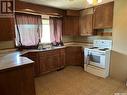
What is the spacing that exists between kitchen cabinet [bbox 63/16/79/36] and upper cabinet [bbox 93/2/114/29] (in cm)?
97

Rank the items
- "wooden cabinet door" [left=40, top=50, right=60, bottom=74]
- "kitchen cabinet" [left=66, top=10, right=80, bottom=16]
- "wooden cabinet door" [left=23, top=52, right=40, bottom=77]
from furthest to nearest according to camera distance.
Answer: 1. "kitchen cabinet" [left=66, top=10, right=80, bottom=16]
2. "wooden cabinet door" [left=40, top=50, right=60, bottom=74]
3. "wooden cabinet door" [left=23, top=52, right=40, bottom=77]

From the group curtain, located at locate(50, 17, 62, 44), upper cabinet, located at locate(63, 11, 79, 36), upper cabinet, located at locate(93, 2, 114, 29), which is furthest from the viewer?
upper cabinet, located at locate(63, 11, 79, 36)

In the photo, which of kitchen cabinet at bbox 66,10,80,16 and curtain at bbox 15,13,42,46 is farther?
kitchen cabinet at bbox 66,10,80,16

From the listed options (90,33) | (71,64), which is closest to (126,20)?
(90,33)

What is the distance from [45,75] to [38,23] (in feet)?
6.28

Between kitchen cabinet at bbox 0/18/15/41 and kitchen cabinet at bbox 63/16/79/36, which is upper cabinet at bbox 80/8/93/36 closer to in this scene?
kitchen cabinet at bbox 63/16/79/36

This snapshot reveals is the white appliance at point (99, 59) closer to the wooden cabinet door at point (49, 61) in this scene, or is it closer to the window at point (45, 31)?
the wooden cabinet door at point (49, 61)

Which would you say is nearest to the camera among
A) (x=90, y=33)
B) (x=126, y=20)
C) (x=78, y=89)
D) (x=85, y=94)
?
(x=85, y=94)

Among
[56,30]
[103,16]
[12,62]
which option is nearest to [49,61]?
[56,30]

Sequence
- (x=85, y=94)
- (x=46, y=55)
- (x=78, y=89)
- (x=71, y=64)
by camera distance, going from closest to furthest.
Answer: (x=85, y=94)
(x=78, y=89)
(x=46, y=55)
(x=71, y=64)

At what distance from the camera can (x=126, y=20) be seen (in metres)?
2.97

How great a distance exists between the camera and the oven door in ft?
11.0

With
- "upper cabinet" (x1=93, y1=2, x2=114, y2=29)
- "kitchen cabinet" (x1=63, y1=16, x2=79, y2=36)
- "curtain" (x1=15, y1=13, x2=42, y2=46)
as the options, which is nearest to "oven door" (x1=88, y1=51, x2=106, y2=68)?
"upper cabinet" (x1=93, y1=2, x2=114, y2=29)

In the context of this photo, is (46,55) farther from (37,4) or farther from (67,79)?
(37,4)
